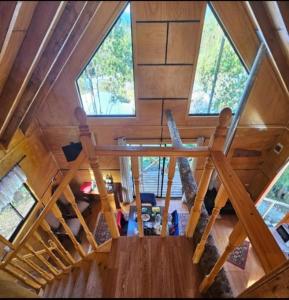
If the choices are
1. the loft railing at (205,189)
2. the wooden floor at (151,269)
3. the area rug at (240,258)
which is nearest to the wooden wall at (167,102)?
the area rug at (240,258)

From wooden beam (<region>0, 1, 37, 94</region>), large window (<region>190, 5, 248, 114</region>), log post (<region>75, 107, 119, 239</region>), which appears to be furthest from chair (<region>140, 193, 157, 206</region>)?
wooden beam (<region>0, 1, 37, 94</region>)

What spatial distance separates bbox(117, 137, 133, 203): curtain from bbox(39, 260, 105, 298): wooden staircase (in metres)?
2.36

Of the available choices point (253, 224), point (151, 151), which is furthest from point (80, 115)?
point (253, 224)

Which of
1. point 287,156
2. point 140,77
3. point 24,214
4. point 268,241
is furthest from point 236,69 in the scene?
point 24,214

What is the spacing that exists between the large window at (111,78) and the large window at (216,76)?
42.2 inches

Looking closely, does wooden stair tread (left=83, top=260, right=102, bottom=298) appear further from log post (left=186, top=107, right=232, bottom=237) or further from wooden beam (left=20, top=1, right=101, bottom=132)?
wooden beam (left=20, top=1, right=101, bottom=132)

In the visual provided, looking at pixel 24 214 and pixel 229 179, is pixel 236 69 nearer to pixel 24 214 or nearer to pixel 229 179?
pixel 229 179

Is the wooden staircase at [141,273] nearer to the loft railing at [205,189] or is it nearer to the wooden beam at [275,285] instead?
the loft railing at [205,189]

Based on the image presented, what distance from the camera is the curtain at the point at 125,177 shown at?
414 centimetres

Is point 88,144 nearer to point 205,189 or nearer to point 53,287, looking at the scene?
point 205,189

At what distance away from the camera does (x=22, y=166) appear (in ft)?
11.4

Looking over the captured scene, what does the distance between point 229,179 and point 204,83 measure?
107 inches

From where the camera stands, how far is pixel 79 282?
1.79 metres

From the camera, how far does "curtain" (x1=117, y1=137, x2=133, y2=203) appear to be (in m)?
4.14
